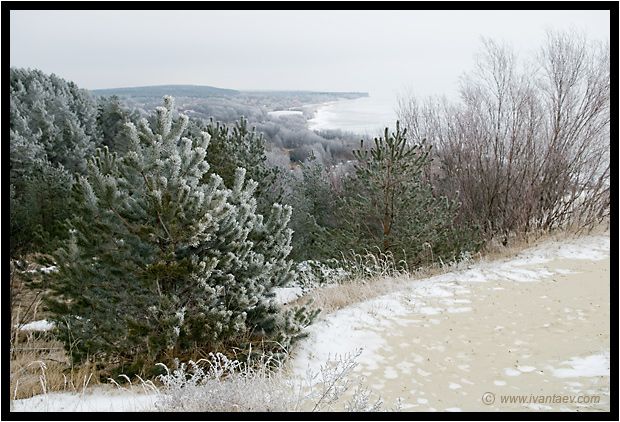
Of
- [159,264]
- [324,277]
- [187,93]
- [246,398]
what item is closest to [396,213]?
[324,277]

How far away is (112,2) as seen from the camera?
333cm

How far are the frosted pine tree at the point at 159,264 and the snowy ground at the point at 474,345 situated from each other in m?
0.49

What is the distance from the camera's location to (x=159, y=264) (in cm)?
357

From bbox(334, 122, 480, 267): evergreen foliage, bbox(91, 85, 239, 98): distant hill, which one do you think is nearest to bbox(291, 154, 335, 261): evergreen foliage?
bbox(334, 122, 480, 267): evergreen foliage

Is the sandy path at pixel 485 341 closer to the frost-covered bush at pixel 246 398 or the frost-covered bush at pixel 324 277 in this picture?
the frost-covered bush at pixel 246 398

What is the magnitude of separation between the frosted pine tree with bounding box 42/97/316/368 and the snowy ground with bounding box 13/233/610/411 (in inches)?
19.4

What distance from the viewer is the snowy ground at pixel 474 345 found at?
10.6 feet

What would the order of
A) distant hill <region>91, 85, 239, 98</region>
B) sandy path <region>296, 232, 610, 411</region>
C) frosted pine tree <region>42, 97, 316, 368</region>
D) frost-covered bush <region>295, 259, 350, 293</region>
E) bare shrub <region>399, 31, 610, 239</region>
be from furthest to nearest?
bare shrub <region>399, 31, 610, 239</region>, frost-covered bush <region>295, 259, 350, 293</region>, distant hill <region>91, 85, 239, 98</region>, frosted pine tree <region>42, 97, 316, 368</region>, sandy path <region>296, 232, 610, 411</region>

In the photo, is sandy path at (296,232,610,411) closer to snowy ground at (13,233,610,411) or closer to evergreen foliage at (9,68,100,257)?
snowy ground at (13,233,610,411)

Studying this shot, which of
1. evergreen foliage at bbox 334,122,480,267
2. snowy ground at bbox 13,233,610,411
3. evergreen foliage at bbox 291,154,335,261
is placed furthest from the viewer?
evergreen foliage at bbox 291,154,335,261

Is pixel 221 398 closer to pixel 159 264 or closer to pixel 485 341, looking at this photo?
pixel 159 264

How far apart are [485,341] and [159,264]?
3.13 metres

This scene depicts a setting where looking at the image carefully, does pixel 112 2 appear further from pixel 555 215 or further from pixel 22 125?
pixel 22 125

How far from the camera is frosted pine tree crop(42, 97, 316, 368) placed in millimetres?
3646
